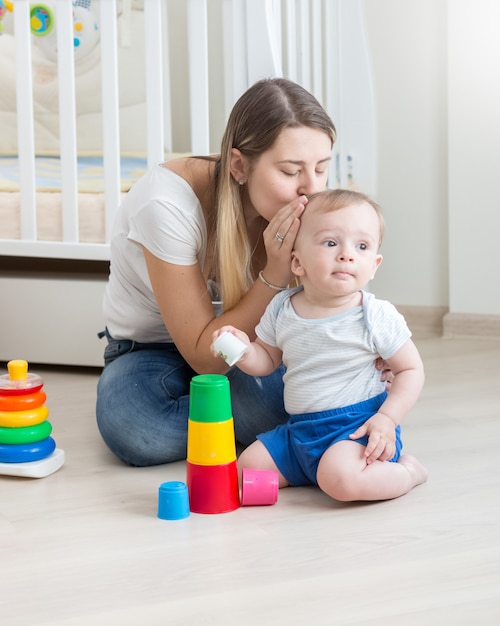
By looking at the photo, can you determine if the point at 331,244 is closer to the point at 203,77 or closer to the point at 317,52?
the point at 203,77

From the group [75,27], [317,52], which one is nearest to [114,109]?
[317,52]

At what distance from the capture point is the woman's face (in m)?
1.36

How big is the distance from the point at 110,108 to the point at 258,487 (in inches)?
37.4

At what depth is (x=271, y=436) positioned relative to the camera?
1.39 metres

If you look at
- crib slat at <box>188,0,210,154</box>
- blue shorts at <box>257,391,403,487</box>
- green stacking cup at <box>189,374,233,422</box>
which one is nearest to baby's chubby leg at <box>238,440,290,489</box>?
blue shorts at <box>257,391,403,487</box>

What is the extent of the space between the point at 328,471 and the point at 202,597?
317 millimetres

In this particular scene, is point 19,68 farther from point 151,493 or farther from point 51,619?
point 51,619

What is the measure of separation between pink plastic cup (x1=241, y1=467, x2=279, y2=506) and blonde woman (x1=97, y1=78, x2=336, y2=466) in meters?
0.22

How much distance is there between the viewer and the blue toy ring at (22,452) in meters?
1.44

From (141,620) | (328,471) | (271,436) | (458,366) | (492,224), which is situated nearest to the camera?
(141,620)

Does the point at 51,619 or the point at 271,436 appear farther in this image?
the point at 271,436

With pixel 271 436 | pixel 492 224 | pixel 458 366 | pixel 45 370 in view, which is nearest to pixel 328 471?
pixel 271 436

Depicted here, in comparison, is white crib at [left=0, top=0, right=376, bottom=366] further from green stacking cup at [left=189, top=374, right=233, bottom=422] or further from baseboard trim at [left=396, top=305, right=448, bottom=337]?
green stacking cup at [left=189, top=374, right=233, bottom=422]

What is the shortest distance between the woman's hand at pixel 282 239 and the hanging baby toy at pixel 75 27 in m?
1.46
